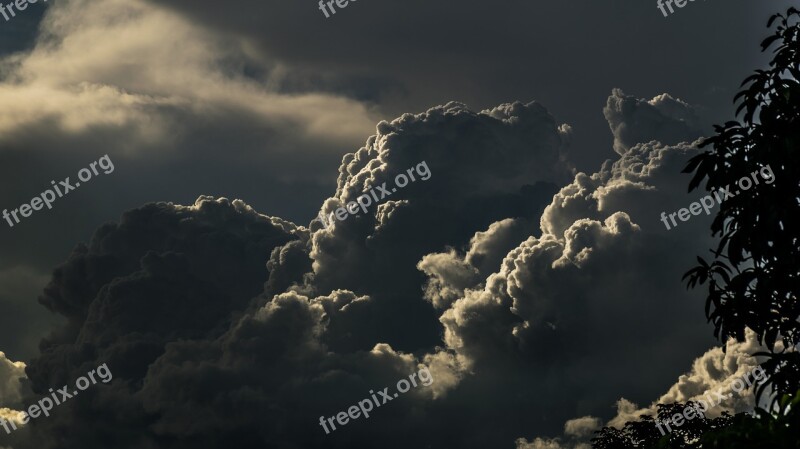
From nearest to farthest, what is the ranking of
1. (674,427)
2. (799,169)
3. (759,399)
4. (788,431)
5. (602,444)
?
(788,431), (799,169), (759,399), (674,427), (602,444)

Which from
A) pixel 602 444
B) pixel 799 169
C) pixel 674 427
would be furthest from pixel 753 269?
pixel 602 444

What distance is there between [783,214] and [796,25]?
5.51 meters

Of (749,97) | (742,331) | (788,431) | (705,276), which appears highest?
(749,97)

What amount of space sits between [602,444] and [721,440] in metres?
57.6

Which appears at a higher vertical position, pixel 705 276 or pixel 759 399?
pixel 705 276

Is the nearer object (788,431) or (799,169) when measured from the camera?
(788,431)

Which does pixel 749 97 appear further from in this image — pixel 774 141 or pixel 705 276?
pixel 705 276

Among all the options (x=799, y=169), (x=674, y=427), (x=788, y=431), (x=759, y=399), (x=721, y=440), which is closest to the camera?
(x=788, y=431)

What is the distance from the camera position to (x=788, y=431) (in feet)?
45.5

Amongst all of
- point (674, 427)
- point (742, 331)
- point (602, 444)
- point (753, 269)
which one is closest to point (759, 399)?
point (742, 331)

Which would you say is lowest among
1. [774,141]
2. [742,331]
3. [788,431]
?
[788,431]

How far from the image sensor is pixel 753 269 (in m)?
21.8

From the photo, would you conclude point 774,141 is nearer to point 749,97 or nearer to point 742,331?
point 749,97

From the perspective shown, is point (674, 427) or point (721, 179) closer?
point (721, 179)
